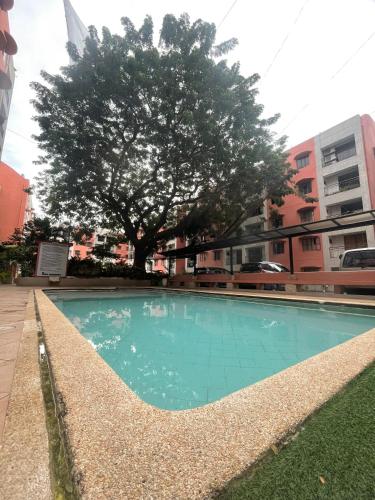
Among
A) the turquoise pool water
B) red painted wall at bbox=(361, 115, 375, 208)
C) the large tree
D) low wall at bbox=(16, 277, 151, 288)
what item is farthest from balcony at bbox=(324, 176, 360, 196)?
low wall at bbox=(16, 277, 151, 288)

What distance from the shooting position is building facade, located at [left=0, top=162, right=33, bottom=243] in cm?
2036

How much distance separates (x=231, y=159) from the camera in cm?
1359

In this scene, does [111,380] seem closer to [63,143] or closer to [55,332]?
[55,332]

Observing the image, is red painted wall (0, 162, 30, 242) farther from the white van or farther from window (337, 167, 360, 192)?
window (337, 167, 360, 192)

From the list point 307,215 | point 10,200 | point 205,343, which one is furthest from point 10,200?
point 307,215

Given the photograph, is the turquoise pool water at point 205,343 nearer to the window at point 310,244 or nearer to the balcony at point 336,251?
the balcony at point 336,251

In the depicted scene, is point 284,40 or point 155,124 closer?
point 284,40

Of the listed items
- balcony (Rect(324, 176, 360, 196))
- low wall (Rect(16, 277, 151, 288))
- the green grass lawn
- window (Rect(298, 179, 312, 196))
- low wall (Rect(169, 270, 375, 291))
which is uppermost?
window (Rect(298, 179, 312, 196))

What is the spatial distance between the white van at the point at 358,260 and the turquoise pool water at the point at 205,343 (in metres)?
3.75

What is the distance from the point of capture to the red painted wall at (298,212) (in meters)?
18.8

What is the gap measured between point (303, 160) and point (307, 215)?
5521 mm

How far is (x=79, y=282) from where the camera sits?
15328 millimetres

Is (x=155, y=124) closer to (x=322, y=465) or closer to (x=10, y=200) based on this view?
(x=322, y=465)

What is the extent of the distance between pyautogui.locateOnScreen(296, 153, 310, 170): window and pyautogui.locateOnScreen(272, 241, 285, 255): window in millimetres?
7293
